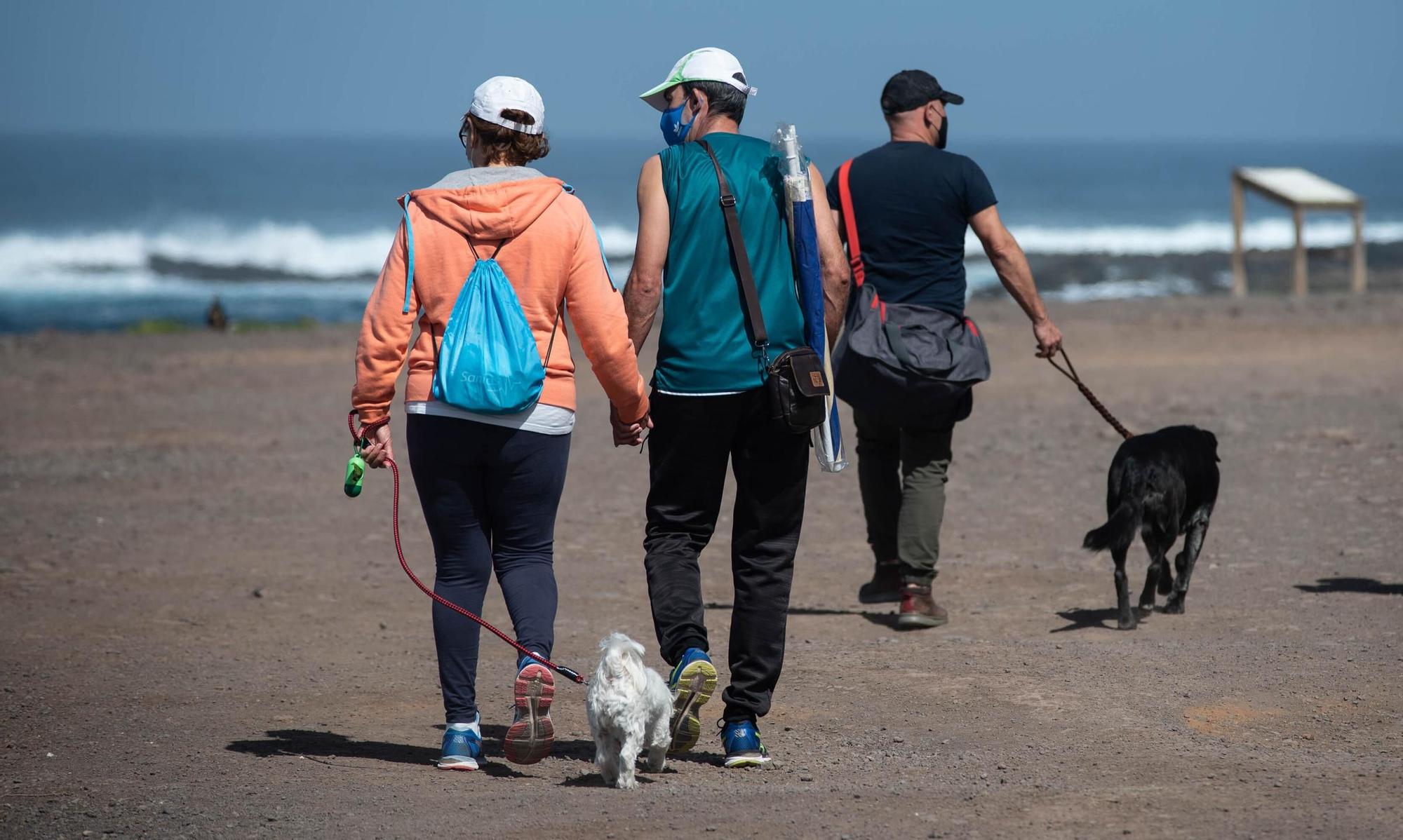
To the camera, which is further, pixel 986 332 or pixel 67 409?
pixel 986 332

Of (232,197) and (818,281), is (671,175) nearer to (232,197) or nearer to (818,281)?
(818,281)

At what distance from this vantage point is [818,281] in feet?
14.1

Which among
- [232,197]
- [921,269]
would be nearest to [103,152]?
[232,197]

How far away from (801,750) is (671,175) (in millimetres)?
1724

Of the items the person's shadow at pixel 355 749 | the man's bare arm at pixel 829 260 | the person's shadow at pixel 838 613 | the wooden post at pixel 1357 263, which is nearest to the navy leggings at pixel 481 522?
the person's shadow at pixel 355 749

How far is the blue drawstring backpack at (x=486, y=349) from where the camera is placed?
3.96m

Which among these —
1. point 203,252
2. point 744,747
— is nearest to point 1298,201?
point 744,747

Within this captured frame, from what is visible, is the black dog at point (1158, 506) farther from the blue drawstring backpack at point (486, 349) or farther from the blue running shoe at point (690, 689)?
the blue drawstring backpack at point (486, 349)

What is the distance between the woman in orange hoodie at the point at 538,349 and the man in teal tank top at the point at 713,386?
158 millimetres

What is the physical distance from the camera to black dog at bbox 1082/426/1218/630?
595cm

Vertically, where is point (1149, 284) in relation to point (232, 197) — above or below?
below

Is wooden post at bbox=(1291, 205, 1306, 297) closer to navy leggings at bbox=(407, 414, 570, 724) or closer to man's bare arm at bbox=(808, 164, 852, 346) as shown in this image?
man's bare arm at bbox=(808, 164, 852, 346)

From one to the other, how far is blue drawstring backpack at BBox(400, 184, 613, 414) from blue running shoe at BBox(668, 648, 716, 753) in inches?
32.6

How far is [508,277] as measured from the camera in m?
4.07
